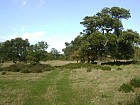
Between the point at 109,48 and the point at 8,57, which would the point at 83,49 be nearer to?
the point at 109,48

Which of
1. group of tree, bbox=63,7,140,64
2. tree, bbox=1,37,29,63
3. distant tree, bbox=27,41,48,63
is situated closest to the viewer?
group of tree, bbox=63,7,140,64

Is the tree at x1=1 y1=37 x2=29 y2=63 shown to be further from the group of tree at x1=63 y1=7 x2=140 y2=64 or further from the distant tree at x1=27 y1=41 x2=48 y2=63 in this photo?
the group of tree at x1=63 y1=7 x2=140 y2=64

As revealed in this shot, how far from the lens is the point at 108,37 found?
65.9 metres

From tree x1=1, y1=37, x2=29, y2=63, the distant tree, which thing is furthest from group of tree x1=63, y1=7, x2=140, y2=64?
tree x1=1, y1=37, x2=29, y2=63

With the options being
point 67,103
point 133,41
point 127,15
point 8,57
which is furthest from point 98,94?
point 8,57

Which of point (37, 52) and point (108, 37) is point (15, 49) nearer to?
point (37, 52)

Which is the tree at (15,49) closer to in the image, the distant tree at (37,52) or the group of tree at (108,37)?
the distant tree at (37,52)

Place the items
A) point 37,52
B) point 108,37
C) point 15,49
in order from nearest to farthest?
point 108,37 → point 37,52 → point 15,49

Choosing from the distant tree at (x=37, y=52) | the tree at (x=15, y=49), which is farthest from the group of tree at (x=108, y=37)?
the tree at (x=15, y=49)

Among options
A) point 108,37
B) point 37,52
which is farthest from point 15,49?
point 108,37

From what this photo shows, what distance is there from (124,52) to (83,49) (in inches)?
413

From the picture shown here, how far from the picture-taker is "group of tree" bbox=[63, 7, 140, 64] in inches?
2598

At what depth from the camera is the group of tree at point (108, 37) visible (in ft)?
217

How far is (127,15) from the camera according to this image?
7250 cm
